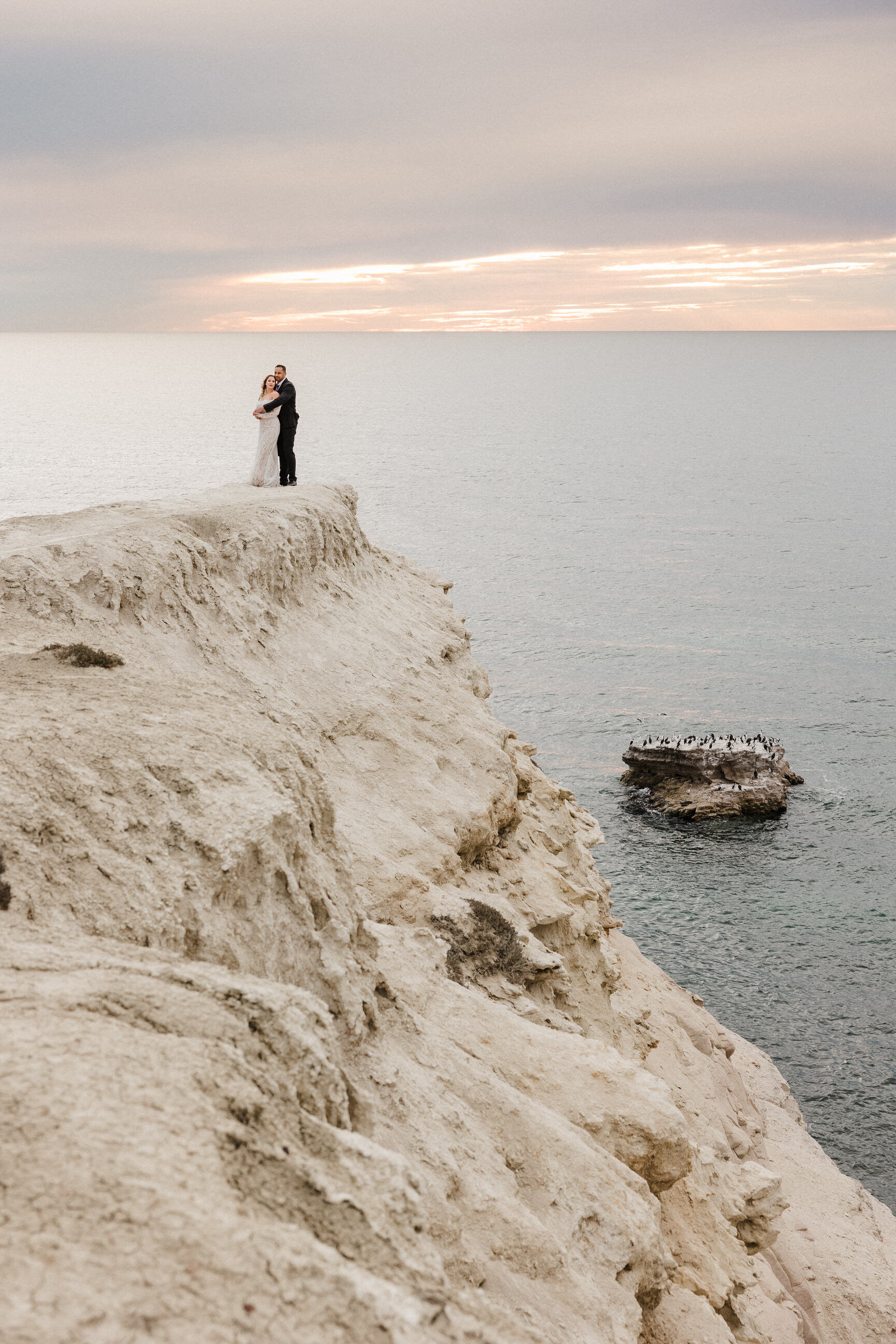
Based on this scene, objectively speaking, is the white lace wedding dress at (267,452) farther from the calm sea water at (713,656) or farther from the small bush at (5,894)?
the calm sea water at (713,656)

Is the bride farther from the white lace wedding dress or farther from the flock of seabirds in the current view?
the flock of seabirds

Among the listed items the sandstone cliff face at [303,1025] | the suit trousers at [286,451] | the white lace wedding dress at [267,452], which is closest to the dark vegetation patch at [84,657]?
the sandstone cliff face at [303,1025]

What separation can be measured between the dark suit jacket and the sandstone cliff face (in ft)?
14.8

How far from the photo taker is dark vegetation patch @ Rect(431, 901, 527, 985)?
17.4 meters

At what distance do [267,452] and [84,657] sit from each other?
666 inches

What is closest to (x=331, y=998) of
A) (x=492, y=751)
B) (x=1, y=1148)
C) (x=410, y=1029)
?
(x=410, y=1029)

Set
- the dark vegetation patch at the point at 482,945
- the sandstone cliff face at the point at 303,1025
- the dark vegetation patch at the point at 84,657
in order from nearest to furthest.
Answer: the sandstone cliff face at the point at 303,1025 < the dark vegetation patch at the point at 84,657 < the dark vegetation patch at the point at 482,945

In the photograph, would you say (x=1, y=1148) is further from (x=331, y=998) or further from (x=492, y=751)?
(x=492, y=751)

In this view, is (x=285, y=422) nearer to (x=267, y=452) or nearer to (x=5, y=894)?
(x=267, y=452)

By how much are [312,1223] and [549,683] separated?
6425 cm

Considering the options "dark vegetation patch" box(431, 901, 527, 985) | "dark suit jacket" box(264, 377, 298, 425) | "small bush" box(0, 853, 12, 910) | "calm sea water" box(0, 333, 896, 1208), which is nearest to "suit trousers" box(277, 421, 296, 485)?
"dark suit jacket" box(264, 377, 298, 425)

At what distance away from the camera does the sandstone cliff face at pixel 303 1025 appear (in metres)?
5.97

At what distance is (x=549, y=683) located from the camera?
7025 centimetres

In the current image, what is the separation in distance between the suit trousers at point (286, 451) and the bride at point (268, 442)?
147 mm
